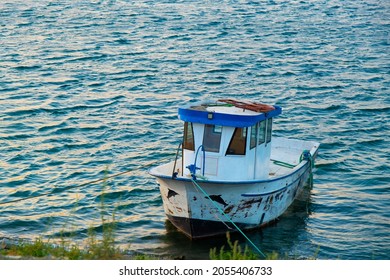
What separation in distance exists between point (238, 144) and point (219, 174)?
816 millimetres

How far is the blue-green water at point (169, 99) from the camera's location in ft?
73.2

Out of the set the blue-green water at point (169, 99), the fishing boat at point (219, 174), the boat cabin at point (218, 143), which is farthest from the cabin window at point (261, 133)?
the blue-green water at point (169, 99)

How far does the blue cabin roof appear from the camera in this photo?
20375mm

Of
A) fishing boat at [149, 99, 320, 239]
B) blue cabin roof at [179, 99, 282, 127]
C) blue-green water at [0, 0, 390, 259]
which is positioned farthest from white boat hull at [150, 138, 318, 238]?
blue cabin roof at [179, 99, 282, 127]

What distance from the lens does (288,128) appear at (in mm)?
30625

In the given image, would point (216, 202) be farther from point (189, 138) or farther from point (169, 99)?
point (169, 99)

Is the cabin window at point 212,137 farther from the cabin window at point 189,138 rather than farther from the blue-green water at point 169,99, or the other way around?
the blue-green water at point 169,99

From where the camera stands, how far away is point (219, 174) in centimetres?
2059

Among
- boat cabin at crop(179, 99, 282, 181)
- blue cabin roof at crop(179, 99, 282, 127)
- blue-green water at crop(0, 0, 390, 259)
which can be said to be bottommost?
blue-green water at crop(0, 0, 390, 259)

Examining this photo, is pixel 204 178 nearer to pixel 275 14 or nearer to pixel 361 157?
pixel 361 157

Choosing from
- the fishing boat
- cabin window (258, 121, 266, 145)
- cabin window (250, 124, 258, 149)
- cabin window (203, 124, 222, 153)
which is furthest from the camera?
cabin window (258, 121, 266, 145)

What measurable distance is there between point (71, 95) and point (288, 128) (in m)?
9.02

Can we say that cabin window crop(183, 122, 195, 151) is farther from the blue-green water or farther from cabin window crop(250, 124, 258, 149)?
the blue-green water

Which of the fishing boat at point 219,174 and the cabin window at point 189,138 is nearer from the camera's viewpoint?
the fishing boat at point 219,174
